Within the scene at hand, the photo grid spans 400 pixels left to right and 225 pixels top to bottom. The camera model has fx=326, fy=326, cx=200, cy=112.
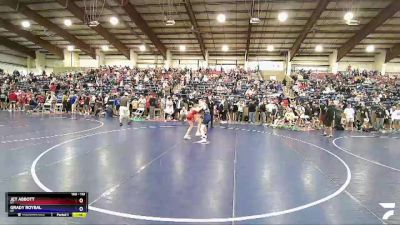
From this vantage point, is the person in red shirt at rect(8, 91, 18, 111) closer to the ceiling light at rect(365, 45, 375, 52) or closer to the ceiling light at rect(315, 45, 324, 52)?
the ceiling light at rect(315, 45, 324, 52)

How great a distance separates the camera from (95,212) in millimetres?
4559

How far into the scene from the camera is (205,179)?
20.9 feet

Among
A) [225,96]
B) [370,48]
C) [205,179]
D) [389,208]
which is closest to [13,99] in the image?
[225,96]

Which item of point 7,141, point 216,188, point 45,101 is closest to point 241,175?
point 216,188

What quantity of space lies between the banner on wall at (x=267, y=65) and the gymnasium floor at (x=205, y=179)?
1025 inches

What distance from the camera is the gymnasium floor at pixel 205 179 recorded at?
4.63 metres

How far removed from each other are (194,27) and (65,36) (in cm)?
1276

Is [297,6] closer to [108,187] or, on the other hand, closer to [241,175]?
[241,175]

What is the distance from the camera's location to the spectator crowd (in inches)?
727

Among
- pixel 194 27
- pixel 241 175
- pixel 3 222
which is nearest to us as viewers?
pixel 3 222
